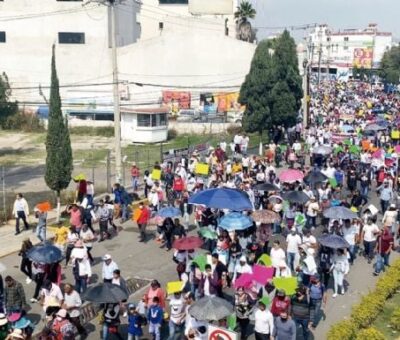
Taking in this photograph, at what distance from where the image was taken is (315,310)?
45.1ft

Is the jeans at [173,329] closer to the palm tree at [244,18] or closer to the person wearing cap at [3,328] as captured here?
the person wearing cap at [3,328]

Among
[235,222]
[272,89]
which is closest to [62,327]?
[235,222]

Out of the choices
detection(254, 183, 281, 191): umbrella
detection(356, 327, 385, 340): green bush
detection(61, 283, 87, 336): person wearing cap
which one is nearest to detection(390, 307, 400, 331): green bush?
detection(356, 327, 385, 340): green bush

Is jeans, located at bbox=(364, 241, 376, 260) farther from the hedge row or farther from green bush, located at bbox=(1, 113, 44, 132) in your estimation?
green bush, located at bbox=(1, 113, 44, 132)

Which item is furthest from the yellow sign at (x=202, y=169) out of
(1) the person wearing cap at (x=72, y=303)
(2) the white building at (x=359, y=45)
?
(2) the white building at (x=359, y=45)

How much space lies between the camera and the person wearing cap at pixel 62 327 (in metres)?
11.2

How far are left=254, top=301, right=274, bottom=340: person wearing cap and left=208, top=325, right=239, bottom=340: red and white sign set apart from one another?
1.50m

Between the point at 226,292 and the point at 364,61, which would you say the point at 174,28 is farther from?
the point at 364,61

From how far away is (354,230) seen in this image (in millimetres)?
17328

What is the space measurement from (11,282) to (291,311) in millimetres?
5518

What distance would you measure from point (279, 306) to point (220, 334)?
76.5 inches

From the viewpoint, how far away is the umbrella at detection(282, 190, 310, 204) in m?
19.7

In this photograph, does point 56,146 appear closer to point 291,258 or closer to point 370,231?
point 291,258

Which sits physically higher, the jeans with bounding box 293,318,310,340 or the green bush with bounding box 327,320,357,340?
the green bush with bounding box 327,320,357,340
